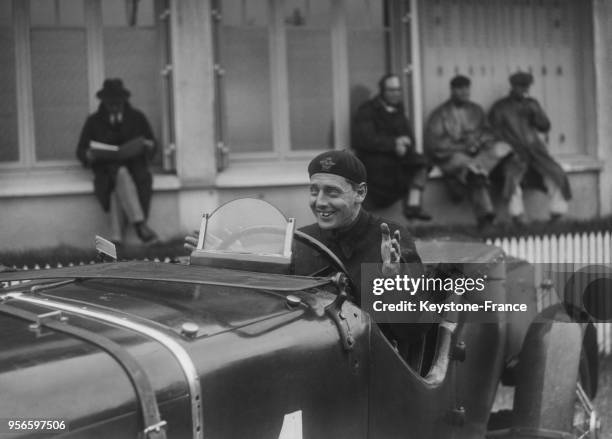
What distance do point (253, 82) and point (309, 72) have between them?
65cm

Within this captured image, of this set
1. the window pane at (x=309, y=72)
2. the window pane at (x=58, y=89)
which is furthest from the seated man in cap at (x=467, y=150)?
the window pane at (x=58, y=89)

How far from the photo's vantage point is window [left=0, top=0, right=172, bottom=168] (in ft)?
29.4

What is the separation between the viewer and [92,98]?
30.2 ft

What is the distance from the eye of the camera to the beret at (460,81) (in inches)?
407

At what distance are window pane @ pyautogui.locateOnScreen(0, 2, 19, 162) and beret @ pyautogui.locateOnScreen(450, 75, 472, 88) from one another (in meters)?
4.60

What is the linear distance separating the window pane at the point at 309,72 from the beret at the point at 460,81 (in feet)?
4.44

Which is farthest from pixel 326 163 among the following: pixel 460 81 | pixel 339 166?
pixel 460 81

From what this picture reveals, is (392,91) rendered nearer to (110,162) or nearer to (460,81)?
(460,81)

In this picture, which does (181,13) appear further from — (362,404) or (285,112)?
(362,404)

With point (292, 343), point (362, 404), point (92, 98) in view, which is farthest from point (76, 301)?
point (92, 98)

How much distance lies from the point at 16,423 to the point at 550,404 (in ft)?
Answer: 9.34

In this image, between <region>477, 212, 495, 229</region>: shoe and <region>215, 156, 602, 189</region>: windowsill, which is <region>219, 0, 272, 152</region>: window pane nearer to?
<region>215, 156, 602, 189</region>: windowsill

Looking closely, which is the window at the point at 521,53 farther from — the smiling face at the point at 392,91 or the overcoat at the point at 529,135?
the smiling face at the point at 392,91

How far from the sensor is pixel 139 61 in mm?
9422
